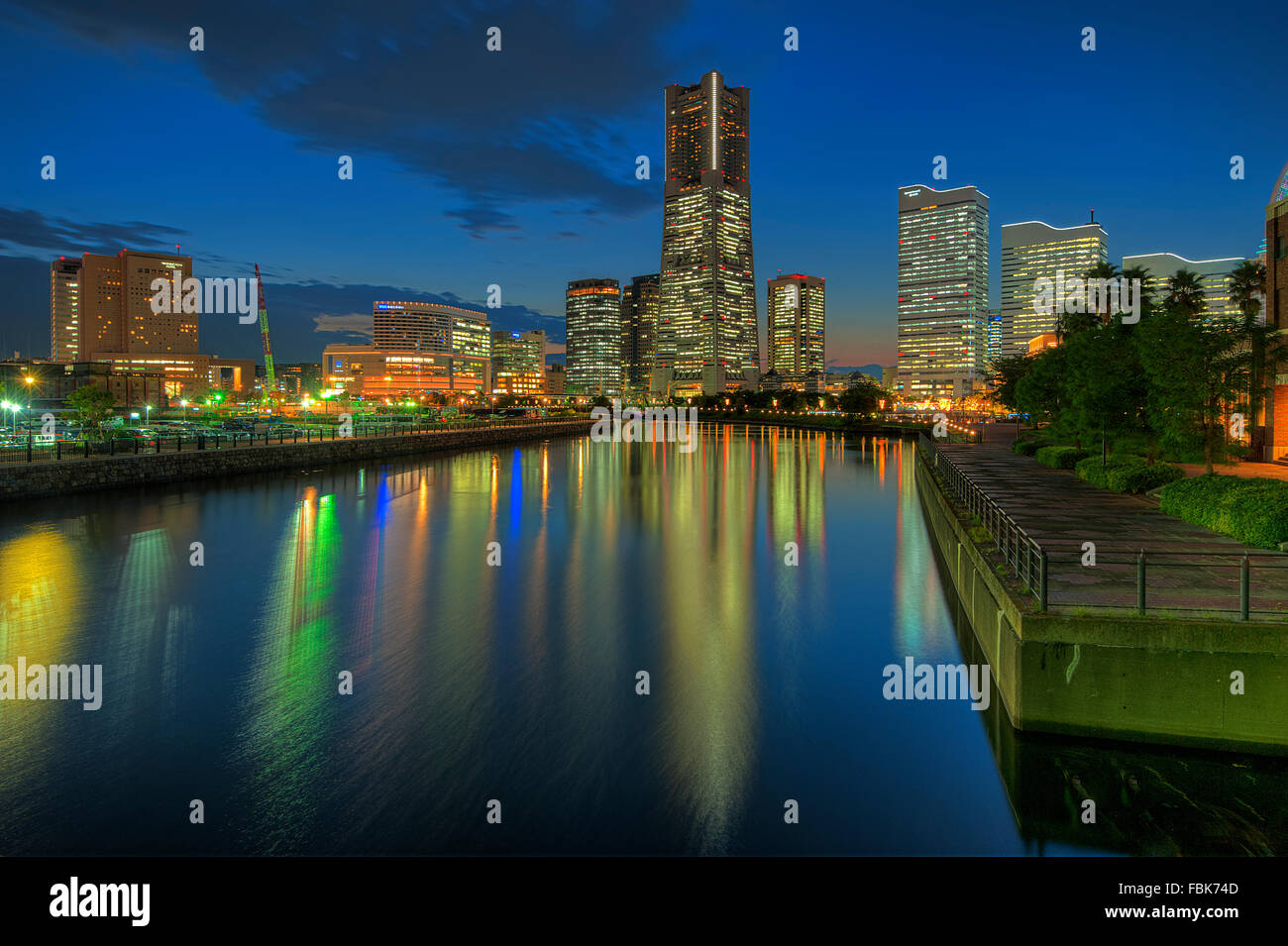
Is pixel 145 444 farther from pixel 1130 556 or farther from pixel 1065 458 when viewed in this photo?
pixel 1065 458

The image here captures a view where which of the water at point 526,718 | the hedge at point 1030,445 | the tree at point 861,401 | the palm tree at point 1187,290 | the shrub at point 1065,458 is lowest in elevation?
the water at point 526,718

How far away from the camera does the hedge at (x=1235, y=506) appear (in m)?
15.2

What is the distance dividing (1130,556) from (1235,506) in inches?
164

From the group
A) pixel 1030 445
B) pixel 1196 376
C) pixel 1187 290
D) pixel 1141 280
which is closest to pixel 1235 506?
pixel 1196 376

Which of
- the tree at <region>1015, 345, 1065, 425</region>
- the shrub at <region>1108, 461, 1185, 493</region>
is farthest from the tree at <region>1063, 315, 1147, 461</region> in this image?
the tree at <region>1015, 345, 1065, 425</region>

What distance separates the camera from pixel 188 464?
45.2 metres

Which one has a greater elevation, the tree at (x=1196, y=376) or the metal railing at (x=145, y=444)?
the tree at (x=1196, y=376)

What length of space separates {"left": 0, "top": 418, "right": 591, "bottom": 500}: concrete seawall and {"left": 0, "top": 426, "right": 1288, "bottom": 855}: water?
8808 mm

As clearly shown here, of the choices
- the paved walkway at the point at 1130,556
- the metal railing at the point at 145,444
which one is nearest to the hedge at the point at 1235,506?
the paved walkway at the point at 1130,556

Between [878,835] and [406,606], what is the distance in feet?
43.4

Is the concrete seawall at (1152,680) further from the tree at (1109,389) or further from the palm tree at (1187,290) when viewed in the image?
the palm tree at (1187,290)

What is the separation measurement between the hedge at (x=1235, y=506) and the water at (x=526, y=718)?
6047mm

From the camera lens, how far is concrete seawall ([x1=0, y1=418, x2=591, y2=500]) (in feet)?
112

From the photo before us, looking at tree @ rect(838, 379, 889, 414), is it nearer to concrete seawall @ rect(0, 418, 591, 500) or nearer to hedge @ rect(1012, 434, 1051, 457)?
concrete seawall @ rect(0, 418, 591, 500)
